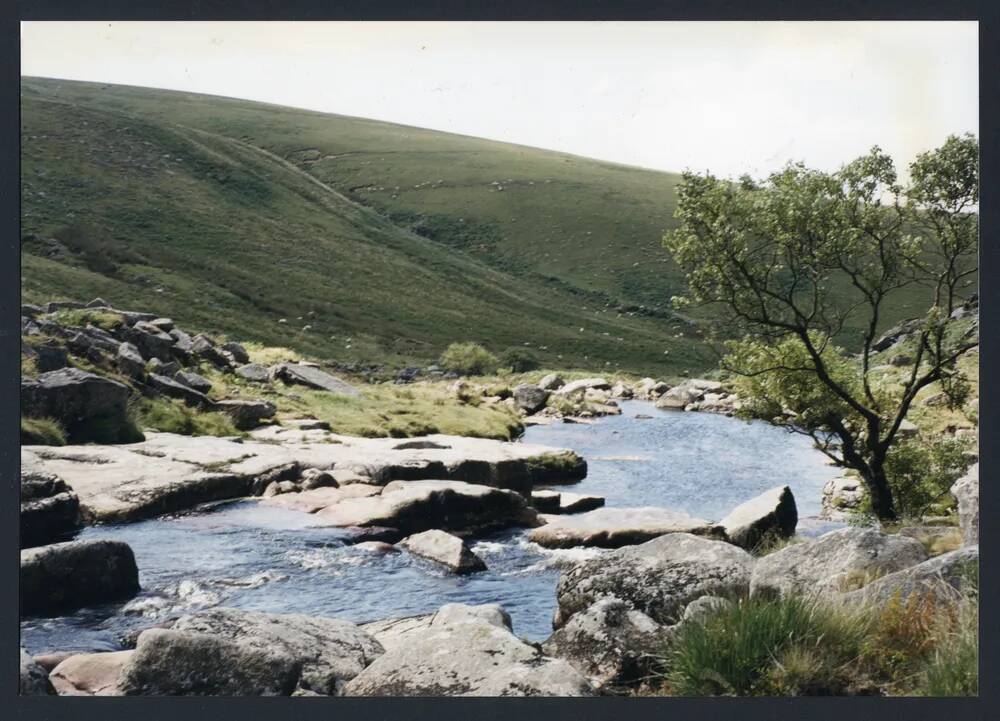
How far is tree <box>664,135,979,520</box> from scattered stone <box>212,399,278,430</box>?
1068 centimetres

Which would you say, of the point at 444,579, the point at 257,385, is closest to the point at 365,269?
the point at 257,385

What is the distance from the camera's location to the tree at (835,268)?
12.2 metres

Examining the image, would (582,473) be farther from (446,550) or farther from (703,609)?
(703,609)

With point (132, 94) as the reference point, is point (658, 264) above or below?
below

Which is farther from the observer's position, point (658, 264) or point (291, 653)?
point (658, 264)

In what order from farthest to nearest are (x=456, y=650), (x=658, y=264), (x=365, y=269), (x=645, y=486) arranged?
(x=365, y=269) → (x=658, y=264) → (x=645, y=486) → (x=456, y=650)

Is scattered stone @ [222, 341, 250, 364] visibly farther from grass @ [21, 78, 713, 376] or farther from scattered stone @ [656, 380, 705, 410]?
scattered stone @ [656, 380, 705, 410]

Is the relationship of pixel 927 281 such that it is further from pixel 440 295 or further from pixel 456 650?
pixel 440 295

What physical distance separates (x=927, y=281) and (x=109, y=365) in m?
15.2

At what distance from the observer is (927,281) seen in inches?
507

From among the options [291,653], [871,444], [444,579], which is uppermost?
[871,444]

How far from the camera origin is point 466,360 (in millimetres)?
28969

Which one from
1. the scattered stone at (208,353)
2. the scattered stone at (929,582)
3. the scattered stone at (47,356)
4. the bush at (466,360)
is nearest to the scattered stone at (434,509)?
the scattered stone at (47,356)

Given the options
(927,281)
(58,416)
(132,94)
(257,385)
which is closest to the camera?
(927,281)
